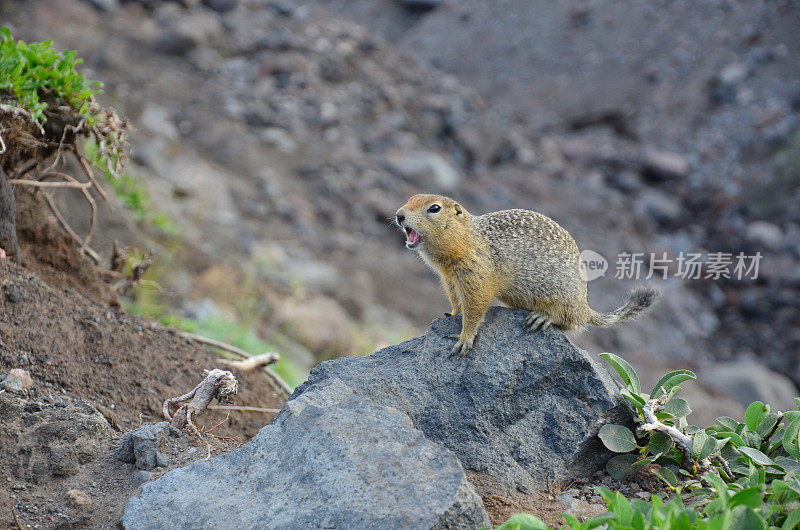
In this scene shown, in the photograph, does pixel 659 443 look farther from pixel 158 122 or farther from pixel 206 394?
pixel 158 122

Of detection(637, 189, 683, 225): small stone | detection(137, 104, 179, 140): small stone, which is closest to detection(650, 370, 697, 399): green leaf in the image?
detection(137, 104, 179, 140): small stone

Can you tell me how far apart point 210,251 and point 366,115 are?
244 inches

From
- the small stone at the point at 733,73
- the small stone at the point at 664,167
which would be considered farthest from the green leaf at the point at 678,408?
the small stone at the point at 733,73

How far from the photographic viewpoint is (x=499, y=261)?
4.45m

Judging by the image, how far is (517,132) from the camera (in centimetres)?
1738

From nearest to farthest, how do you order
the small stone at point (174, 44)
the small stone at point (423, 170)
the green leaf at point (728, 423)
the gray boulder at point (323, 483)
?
the gray boulder at point (323, 483) → the green leaf at point (728, 423) → the small stone at point (423, 170) → the small stone at point (174, 44)

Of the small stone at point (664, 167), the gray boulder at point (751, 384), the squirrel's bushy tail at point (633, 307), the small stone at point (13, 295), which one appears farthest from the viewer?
the small stone at point (664, 167)

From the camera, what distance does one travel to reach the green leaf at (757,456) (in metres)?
3.37

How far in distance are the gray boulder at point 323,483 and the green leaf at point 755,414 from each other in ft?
5.43

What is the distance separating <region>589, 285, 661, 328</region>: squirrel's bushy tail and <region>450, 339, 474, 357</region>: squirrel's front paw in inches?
43.0

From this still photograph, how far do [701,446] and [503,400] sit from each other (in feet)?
3.18

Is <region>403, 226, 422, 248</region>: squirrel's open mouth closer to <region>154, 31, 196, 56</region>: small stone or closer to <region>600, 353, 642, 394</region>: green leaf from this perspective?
<region>600, 353, 642, 394</region>: green leaf

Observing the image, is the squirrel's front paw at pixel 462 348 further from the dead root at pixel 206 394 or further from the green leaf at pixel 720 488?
the green leaf at pixel 720 488

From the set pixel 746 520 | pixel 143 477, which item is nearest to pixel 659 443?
pixel 746 520
